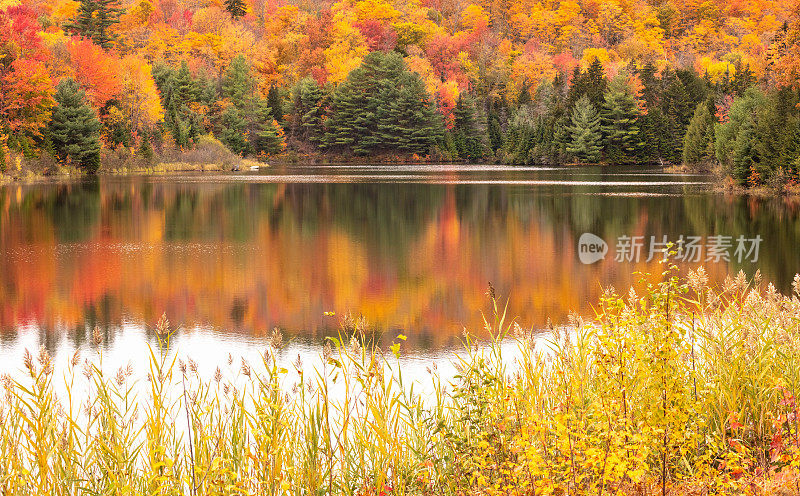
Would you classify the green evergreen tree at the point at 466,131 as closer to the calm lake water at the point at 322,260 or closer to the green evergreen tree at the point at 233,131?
the green evergreen tree at the point at 233,131

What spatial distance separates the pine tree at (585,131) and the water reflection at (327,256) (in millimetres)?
37474

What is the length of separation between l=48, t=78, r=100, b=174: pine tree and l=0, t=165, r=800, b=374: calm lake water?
16.7 meters

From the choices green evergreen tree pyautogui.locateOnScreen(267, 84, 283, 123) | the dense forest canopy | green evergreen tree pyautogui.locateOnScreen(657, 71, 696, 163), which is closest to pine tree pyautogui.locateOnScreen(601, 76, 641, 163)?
the dense forest canopy

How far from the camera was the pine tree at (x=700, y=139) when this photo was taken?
4734 cm

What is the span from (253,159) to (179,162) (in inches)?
621

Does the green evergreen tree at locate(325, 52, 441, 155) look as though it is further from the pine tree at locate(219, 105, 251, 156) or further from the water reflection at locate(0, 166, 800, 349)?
the water reflection at locate(0, 166, 800, 349)

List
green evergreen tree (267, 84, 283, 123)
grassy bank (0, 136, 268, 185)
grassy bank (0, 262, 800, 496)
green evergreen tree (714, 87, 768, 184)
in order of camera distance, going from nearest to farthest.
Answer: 1. grassy bank (0, 262, 800, 496)
2. green evergreen tree (714, 87, 768, 184)
3. grassy bank (0, 136, 268, 185)
4. green evergreen tree (267, 84, 283, 123)

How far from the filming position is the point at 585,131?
222 feet

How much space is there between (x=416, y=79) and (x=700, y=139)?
38218mm

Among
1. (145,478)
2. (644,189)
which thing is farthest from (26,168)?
(145,478)

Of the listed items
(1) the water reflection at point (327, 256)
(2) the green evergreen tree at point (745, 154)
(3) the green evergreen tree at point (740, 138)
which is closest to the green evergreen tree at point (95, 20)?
(1) the water reflection at point (327, 256)

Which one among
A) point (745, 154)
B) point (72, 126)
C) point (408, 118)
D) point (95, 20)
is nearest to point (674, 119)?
point (408, 118)

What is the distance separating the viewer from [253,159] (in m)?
73.4

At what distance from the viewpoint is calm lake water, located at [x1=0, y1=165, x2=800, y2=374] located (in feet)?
32.6
